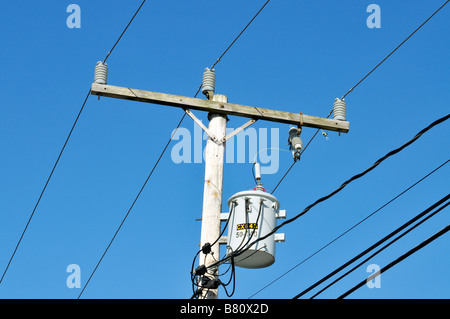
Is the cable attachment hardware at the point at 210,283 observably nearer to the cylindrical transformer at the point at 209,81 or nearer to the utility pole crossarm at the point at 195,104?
the utility pole crossarm at the point at 195,104

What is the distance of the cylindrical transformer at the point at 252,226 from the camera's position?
9016mm

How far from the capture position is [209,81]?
10336 mm

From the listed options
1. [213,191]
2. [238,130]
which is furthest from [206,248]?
[238,130]

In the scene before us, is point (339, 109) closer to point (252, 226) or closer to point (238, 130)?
point (238, 130)

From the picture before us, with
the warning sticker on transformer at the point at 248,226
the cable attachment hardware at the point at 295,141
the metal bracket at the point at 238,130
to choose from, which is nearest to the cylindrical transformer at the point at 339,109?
the cable attachment hardware at the point at 295,141

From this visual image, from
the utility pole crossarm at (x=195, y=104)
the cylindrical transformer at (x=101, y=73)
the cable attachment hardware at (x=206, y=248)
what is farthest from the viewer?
the cylindrical transformer at (x=101, y=73)

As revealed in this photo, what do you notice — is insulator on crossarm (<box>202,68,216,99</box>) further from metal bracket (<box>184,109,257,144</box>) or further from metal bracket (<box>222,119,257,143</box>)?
metal bracket (<box>222,119,257,143</box>)

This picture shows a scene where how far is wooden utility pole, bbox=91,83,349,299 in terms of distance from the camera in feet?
30.2

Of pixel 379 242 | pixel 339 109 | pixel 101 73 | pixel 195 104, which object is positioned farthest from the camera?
pixel 339 109

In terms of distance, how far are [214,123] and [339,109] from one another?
6.06ft

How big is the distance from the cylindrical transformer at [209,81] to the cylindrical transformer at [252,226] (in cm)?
160

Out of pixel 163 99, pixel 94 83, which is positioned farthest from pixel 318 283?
pixel 94 83
